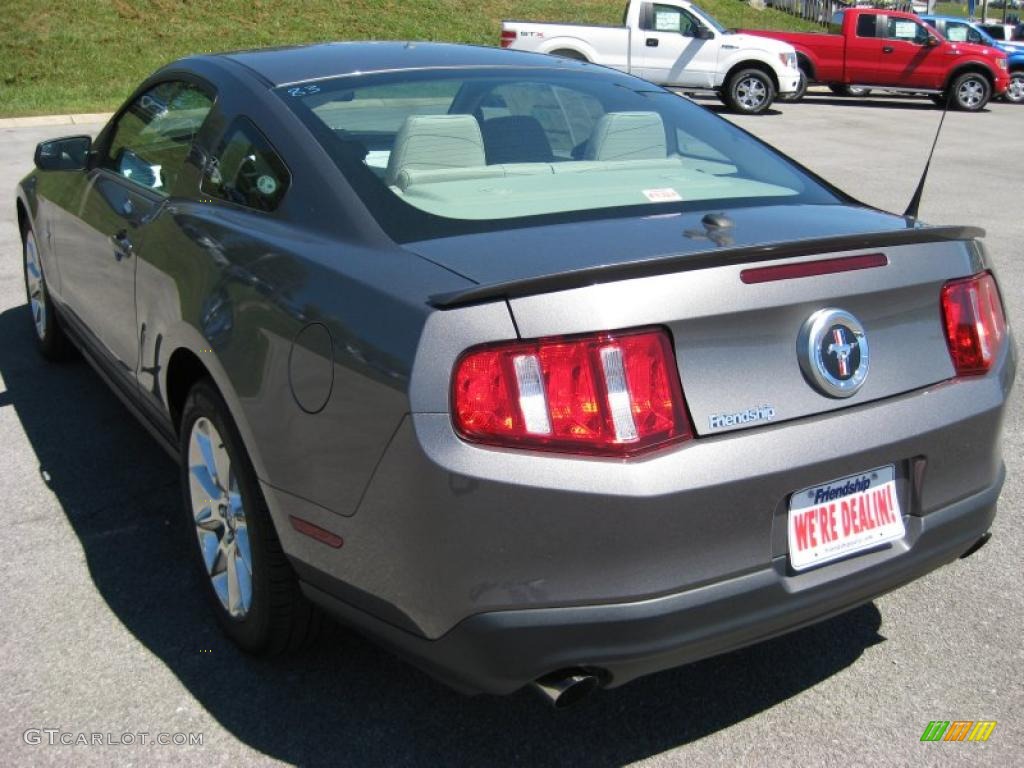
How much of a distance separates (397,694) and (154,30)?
72.7 feet

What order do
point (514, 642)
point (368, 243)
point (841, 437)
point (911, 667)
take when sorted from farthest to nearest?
point (911, 667)
point (368, 243)
point (841, 437)
point (514, 642)

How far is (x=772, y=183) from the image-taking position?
3469 millimetres

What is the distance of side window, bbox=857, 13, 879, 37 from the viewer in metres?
21.8

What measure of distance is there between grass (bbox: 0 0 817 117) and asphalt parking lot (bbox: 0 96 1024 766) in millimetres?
15848

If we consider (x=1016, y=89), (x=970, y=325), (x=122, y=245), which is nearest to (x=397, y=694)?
(x=970, y=325)

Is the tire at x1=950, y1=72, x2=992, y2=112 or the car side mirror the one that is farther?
the tire at x1=950, y1=72, x2=992, y2=112

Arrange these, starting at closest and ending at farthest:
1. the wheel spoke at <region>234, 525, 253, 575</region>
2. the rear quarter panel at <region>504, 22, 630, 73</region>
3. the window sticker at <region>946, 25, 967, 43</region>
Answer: the wheel spoke at <region>234, 525, 253, 575</region>, the rear quarter panel at <region>504, 22, 630, 73</region>, the window sticker at <region>946, 25, 967, 43</region>

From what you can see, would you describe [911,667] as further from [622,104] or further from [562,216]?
[622,104]

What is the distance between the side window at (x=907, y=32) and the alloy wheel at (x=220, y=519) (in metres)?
21.4

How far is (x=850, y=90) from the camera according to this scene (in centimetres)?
2383

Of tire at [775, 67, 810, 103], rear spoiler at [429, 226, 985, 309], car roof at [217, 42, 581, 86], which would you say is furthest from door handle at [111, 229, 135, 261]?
tire at [775, 67, 810, 103]

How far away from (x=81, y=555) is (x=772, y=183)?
8.29 feet

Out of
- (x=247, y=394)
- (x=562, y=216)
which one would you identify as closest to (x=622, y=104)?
(x=562, y=216)

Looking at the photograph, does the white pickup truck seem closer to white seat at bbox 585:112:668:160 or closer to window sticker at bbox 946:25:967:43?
window sticker at bbox 946:25:967:43
